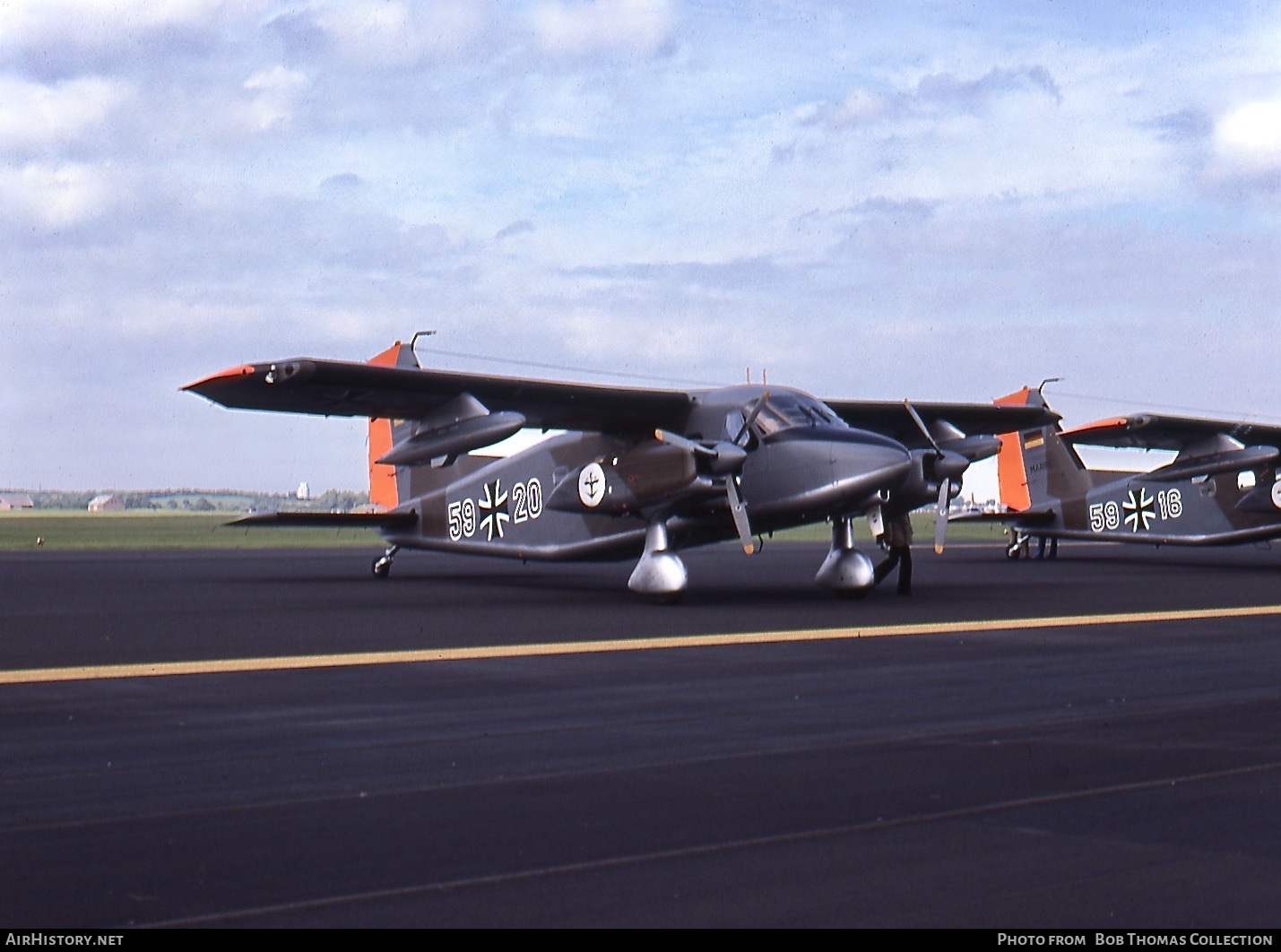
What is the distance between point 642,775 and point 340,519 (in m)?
20.9

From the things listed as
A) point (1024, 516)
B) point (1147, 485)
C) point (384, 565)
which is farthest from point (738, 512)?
point (1024, 516)

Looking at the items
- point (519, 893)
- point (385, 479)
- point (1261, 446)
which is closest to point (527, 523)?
point (385, 479)

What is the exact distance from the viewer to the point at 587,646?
13055mm

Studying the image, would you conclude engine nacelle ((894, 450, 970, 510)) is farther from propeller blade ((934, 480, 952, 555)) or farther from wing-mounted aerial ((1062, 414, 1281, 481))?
wing-mounted aerial ((1062, 414, 1281, 481))

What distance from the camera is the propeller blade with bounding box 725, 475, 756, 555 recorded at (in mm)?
18531

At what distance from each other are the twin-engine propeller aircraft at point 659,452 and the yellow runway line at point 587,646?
11.6 ft

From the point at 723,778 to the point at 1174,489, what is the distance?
28.3 metres

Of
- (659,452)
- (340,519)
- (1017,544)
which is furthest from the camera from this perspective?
(1017,544)

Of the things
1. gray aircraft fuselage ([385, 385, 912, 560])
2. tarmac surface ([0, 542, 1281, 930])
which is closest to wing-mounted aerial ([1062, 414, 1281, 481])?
gray aircraft fuselage ([385, 385, 912, 560])

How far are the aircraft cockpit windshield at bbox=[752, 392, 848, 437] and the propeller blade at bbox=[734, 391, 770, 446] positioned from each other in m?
0.04

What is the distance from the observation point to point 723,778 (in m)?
6.66

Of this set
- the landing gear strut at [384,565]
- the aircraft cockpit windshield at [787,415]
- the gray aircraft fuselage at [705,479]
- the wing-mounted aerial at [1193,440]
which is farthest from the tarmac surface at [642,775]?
the wing-mounted aerial at [1193,440]

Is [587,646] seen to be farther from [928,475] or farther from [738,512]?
[928,475]
